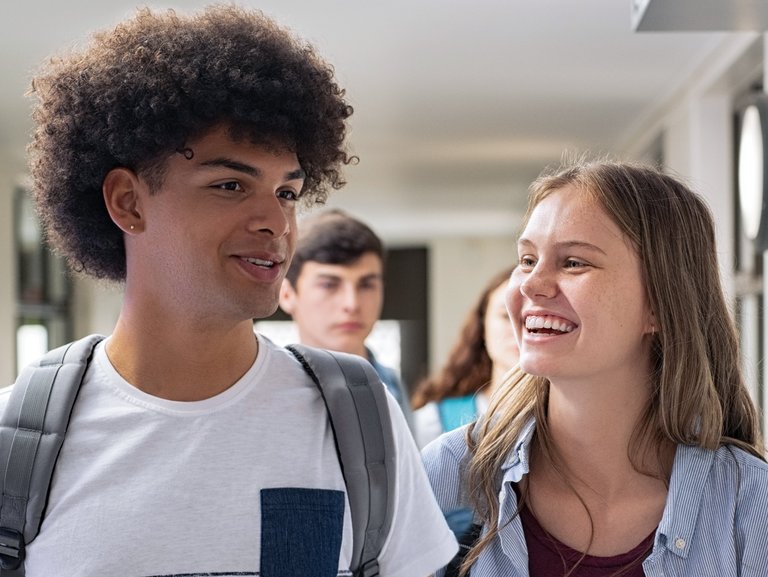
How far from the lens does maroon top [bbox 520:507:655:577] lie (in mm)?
1825

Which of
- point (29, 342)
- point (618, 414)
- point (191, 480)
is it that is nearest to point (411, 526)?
point (191, 480)

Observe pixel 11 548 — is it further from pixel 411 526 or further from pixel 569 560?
pixel 569 560

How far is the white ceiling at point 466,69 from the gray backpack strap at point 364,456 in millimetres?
2999

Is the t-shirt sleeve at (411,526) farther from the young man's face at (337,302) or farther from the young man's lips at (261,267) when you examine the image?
the young man's face at (337,302)

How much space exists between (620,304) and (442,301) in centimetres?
1417

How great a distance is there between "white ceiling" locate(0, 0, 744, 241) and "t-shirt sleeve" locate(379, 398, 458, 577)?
302 cm

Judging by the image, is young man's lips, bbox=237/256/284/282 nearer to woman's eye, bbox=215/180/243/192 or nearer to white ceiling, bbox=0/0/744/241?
woman's eye, bbox=215/180/243/192

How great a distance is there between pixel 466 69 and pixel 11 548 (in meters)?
5.03

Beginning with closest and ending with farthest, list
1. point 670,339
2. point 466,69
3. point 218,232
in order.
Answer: point 218,232, point 670,339, point 466,69

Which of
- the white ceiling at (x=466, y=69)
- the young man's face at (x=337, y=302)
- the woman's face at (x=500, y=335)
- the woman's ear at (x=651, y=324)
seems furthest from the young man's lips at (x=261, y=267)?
the white ceiling at (x=466, y=69)

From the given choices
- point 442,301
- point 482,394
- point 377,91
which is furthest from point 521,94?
point 442,301

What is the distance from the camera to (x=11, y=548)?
1.39m

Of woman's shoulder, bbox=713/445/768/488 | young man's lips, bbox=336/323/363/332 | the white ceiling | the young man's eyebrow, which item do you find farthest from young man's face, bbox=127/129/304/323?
the white ceiling

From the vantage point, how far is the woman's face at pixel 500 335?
3734mm
